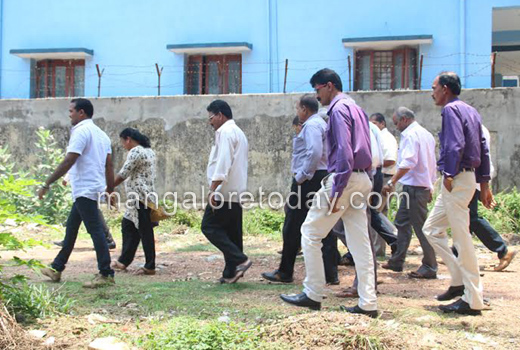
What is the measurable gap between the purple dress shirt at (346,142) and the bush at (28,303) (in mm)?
2422

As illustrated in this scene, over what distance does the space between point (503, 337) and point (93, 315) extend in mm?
3122

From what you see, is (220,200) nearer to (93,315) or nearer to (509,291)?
(93,315)

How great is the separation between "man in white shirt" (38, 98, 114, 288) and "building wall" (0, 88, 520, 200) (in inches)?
224

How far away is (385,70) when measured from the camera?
14727 millimetres

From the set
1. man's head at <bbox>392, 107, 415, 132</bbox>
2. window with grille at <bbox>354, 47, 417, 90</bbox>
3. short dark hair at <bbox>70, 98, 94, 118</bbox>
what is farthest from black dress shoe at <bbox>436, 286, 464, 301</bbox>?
window with grille at <bbox>354, 47, 417, 90</bbox>

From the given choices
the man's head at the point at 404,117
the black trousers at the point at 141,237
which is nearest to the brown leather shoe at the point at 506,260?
the man's head at the point at 404,117

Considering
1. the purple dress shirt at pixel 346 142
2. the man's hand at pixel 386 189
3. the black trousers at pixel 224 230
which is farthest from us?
the man's hand at pixel 386 189

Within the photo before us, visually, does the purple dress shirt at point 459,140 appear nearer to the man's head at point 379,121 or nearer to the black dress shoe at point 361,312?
the black dress shoe at point 361,312

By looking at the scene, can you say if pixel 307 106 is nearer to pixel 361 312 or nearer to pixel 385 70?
pixel 361 312

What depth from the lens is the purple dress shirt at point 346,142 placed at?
437cm

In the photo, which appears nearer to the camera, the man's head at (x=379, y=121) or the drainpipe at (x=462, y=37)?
the man's head at (x=379, y=121)

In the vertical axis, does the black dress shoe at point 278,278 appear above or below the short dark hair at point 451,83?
below

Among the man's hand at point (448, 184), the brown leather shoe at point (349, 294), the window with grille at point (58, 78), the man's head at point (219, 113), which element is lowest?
the brown leather shoe at point (349, 294)

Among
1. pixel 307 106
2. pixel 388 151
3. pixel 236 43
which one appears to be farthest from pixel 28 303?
pixel 236 43
